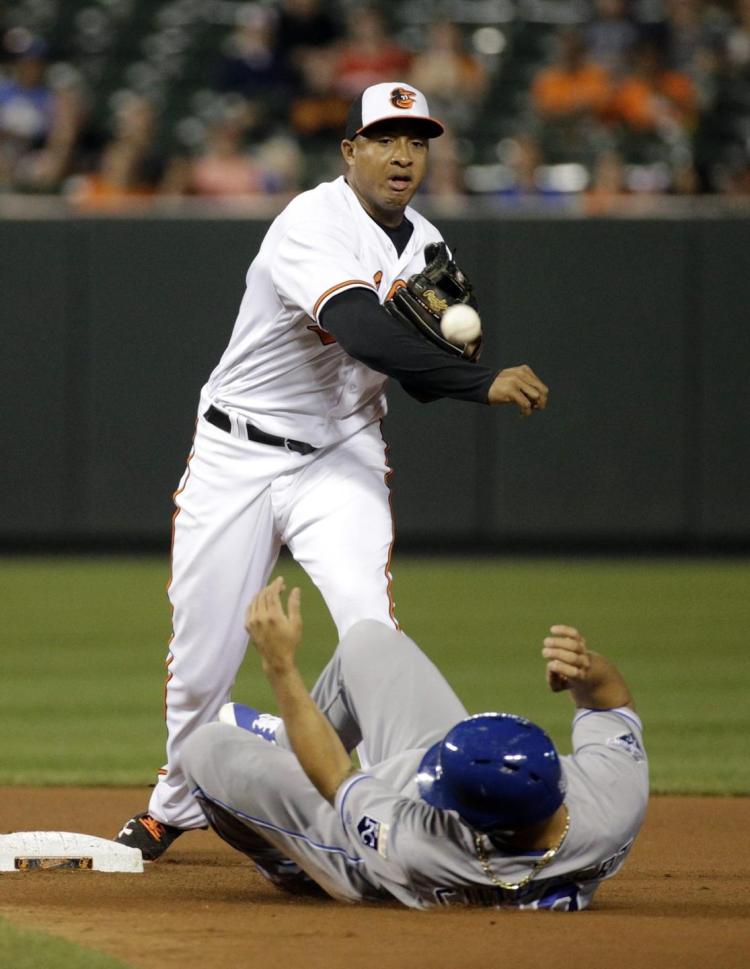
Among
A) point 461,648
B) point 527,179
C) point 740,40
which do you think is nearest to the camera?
point 461,648

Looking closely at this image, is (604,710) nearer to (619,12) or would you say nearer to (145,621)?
(145,621)

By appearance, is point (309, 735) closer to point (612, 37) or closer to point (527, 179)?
point (527, 179)

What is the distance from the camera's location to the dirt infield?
3396 millimetres

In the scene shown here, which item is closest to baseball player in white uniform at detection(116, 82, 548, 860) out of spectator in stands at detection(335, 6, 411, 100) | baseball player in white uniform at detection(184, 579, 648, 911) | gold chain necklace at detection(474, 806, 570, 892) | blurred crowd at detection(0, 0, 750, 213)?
baseball player in white uniform at detection(184, 579, 648, 911)

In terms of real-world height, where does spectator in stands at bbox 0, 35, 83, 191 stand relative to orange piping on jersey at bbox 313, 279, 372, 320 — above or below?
above

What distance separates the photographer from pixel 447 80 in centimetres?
1335

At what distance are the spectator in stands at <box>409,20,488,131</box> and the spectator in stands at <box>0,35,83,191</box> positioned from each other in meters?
2.56

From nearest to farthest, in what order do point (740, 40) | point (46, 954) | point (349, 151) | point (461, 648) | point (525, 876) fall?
point (46, 954), point (525, 876), point (349, 151), point (461, 648), point (740, 40)

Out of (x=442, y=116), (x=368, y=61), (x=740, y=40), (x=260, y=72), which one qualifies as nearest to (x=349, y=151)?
(x=442, y=116)

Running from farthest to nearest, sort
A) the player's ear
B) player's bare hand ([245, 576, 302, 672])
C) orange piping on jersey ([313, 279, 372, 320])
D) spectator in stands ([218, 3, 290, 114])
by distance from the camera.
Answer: spectator in stands ([218, 3, 290, 114]), the player's ear, orange piping on jersey ([313, 279, 372, 320]), player's bare hand ([245, 576, 302, 672])

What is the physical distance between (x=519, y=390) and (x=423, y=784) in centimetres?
98

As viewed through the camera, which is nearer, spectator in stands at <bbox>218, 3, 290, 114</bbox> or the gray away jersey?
the gray away jersey

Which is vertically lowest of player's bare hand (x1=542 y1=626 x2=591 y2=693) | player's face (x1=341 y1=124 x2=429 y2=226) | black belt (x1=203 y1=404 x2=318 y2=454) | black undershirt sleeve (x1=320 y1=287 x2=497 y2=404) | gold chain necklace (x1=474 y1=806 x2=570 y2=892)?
gold chain necklace (x1=474 y1=806 x2=570 y2=892)

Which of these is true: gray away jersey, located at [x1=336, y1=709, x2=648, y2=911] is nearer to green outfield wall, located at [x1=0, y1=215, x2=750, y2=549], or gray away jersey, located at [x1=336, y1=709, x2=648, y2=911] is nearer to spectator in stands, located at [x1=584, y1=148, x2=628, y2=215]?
green outfield wall, located at [x1=0, y1=215, x2=750, y2=549]
